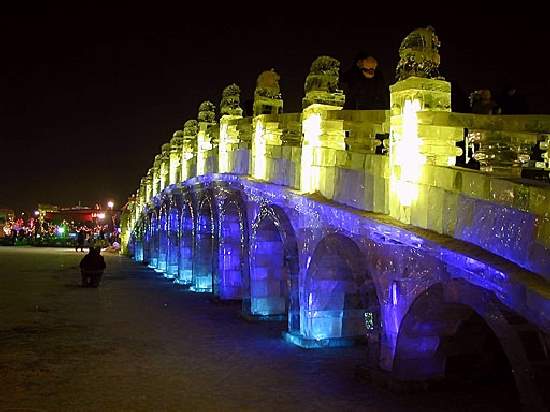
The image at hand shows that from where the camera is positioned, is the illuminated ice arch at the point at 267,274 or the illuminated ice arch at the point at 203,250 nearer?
the illuminated ice arch at the point at 267,274

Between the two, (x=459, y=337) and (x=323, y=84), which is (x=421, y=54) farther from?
(x=459, y=337)

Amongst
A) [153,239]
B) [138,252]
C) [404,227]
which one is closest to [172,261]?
[153,239]

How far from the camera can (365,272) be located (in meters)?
12.7

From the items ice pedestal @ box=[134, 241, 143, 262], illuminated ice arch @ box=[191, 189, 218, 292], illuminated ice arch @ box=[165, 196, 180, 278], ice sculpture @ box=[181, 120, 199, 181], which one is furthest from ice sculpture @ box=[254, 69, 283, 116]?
ice pedestal @ box=[134, 241, 143, 262]

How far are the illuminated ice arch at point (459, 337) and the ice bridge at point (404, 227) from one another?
0.02 meters

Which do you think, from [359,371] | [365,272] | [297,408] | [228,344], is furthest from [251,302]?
[297,408]

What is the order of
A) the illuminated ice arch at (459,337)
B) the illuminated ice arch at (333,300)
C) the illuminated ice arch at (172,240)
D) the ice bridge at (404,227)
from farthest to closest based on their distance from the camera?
the illuminated ice arch at (172,240) < the illuminated ice arch at (333,300) < the illuminated ice arch at (459,337) < the ice bridge at (404,227)

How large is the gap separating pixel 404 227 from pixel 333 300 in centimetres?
437

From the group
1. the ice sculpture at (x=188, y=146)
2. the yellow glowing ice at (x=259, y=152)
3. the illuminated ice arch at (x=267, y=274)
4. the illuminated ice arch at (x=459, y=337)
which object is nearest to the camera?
the illuminated ice arch at (x=459, y=337)

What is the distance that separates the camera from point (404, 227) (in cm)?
905

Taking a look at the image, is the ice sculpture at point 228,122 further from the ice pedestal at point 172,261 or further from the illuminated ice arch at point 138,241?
the illuminated ice arch at point 138,241

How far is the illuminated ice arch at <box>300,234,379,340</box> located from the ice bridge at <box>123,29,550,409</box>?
3 cm

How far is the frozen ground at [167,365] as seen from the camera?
379 inches

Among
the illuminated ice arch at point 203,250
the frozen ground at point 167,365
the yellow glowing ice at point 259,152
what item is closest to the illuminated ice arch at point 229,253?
the frozen ground at point 167,365
